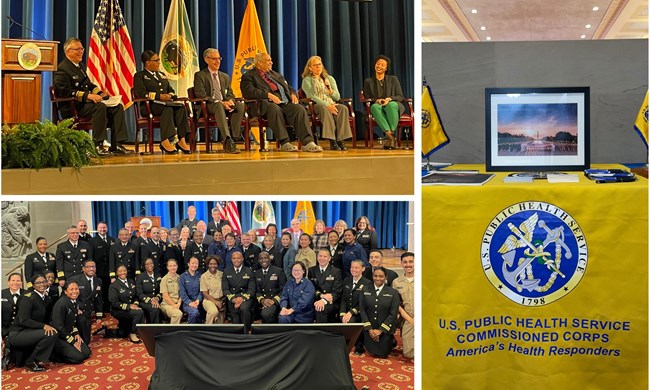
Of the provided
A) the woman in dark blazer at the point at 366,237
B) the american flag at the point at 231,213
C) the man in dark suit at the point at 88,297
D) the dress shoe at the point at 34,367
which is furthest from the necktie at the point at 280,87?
the dress shoe at the point at 34,367

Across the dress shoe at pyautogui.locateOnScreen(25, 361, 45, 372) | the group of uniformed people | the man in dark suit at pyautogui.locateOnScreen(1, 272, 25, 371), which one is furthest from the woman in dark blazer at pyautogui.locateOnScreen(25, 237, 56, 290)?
the dress shoe at pyautogui.locateOnScreen(25, 361, 45, 372)

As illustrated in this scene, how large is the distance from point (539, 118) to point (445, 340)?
1103 mm

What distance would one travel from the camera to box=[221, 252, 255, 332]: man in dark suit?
4504 millimetres

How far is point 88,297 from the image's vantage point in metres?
4.73

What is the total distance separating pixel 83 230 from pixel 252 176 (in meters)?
1.96

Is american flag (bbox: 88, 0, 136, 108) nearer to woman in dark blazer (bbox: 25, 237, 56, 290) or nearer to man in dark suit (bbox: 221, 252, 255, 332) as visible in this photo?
woman in dark blazer (bbox: 25, 237, 56, 290)

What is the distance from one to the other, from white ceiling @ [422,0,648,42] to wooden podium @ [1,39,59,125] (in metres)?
2.02

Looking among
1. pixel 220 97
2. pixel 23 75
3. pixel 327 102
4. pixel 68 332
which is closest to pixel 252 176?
pixel 327 102

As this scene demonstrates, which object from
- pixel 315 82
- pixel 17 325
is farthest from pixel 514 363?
pixel 17 325

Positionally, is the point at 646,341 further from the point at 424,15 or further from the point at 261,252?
the point at 261,252

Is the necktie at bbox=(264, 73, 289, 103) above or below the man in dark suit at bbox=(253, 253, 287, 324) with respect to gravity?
above

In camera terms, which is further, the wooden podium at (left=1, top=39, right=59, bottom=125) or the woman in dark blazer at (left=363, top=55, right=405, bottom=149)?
the woman in dark blazer at (left=363, top=55, right=405, bottom=149)

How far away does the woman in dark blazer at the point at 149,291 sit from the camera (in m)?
4.69

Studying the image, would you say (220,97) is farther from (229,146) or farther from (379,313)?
(379,313)
